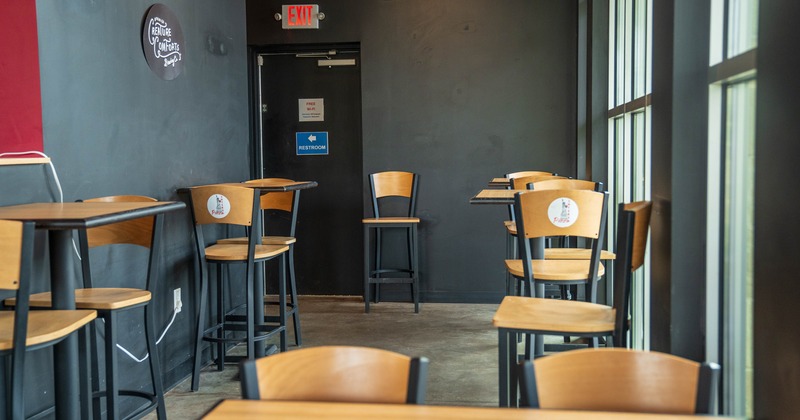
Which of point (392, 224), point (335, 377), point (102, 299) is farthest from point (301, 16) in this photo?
point (335, 377)

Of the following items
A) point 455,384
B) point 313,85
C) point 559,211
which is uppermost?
point 313,85

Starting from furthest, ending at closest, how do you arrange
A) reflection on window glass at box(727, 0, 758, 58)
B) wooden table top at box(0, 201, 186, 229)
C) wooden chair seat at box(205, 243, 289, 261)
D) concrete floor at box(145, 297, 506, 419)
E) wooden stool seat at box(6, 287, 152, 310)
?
1. wooden chair seat at box(205, 243, 289, 261)
2. concrete floor at box(145, 297, 506, 419)
3. wooden stool seat at box(6, 287, 152, 310)
4. reflection on window glass at box(727, 0, 758, 58)
5. wooden table top at box(0, 201, 186, 229)

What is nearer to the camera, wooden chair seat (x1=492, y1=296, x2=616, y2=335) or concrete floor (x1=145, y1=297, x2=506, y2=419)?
wooden chair seat (x1=492, y1=296, x2=616, y2=335)

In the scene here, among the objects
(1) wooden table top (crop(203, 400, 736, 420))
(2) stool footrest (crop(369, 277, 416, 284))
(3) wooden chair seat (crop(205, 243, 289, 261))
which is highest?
(1) wooden table top (crop(203, 400, 736, 420))

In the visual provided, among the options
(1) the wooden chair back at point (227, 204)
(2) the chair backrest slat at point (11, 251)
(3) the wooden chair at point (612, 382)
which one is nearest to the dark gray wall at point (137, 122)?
(1) the wooden chair back at point (227, 204)

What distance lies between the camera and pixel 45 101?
3.10 m

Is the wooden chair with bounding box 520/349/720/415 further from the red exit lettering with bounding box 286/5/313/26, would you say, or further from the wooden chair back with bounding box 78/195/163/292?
the red exit lettering with bounding box 286/5/313/26

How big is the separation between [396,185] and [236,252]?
8.11 ft

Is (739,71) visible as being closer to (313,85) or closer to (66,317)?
(66,317)

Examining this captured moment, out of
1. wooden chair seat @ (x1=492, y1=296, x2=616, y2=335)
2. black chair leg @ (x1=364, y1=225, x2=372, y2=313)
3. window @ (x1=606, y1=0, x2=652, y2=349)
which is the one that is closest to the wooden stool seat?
wooden chair seat @ (x1=492, y1=296, x2=616, y2=335)

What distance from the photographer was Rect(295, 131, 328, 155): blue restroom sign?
685 cm

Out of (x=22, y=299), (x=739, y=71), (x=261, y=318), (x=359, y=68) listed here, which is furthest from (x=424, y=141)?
(x=22, y=299)

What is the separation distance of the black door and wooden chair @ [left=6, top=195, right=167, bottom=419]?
337cm

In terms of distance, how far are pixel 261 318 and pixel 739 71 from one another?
3.06 metres
